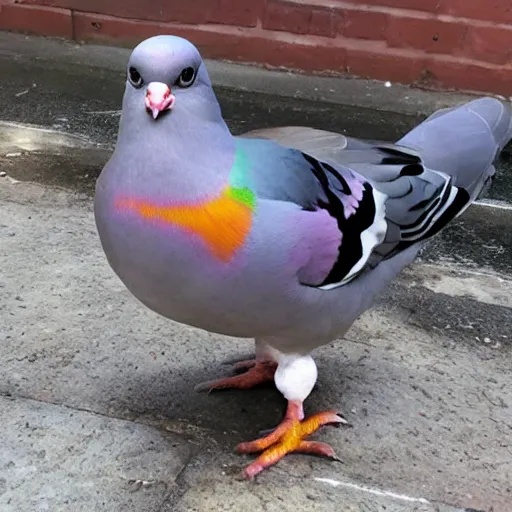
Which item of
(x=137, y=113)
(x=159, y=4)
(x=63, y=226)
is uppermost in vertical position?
(x=137, y=113)

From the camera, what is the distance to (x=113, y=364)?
234 cm

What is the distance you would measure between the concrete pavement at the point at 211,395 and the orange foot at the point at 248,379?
3cm

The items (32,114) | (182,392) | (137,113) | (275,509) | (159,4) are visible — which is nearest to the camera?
(137,113)

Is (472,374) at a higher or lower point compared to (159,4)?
lower

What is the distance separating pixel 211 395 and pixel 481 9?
263 cm

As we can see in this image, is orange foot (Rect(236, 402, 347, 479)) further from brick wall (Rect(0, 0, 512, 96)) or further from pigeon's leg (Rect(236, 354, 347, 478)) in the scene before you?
brick wall (Rect(0, 0, 512, 96))

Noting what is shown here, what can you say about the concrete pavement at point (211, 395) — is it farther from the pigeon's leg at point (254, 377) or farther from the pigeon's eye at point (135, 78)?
the pigeon's eye at point (135, 78)

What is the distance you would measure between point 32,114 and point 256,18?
48.4 inches

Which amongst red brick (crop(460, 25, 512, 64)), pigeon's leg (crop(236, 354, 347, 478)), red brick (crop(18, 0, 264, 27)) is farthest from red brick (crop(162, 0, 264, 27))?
pigeon's leg (crop(236, 354, 347, 478))

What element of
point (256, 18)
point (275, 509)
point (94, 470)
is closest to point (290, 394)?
point (275, 509)

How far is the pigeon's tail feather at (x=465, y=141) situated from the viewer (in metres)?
2.22

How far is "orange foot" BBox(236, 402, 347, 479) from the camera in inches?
78.9

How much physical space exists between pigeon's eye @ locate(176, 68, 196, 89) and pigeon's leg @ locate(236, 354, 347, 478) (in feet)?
2.34

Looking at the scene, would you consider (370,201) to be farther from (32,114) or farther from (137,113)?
(32,114)
